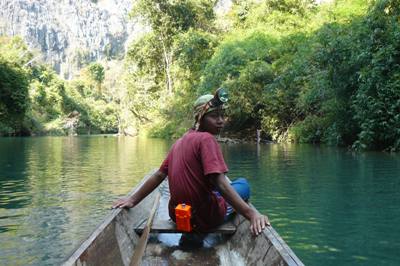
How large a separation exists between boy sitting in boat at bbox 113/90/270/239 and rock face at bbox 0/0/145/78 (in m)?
118

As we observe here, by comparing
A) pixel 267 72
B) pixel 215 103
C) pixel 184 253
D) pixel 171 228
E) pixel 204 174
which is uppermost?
pixel 267 72

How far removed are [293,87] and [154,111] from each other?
739 inches

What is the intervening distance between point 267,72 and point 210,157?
2120 cm

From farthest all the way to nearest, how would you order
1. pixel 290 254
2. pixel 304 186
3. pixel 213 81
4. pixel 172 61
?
pixel 172 61, pixel 213 81, pixel 304 186, pixel 290 254

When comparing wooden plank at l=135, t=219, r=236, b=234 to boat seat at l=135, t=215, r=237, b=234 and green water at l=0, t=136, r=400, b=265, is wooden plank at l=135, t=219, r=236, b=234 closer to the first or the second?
boat seat at l=135, t=215, r=237, b=234

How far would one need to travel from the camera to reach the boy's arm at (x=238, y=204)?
131 inches

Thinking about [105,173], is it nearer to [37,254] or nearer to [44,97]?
[37,254]

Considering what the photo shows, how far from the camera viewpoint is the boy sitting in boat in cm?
334

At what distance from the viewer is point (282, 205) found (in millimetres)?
6887

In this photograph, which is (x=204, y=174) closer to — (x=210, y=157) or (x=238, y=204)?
(x=210, y=157)

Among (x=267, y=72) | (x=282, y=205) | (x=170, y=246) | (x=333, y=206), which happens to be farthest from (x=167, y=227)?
(x=267, y=72)

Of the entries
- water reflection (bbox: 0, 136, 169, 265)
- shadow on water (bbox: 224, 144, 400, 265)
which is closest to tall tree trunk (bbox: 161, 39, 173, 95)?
water reflection (bbox: 0, 136, 169, 265)

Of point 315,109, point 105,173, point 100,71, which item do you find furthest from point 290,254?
point 100,71

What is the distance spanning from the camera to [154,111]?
39.2 m
